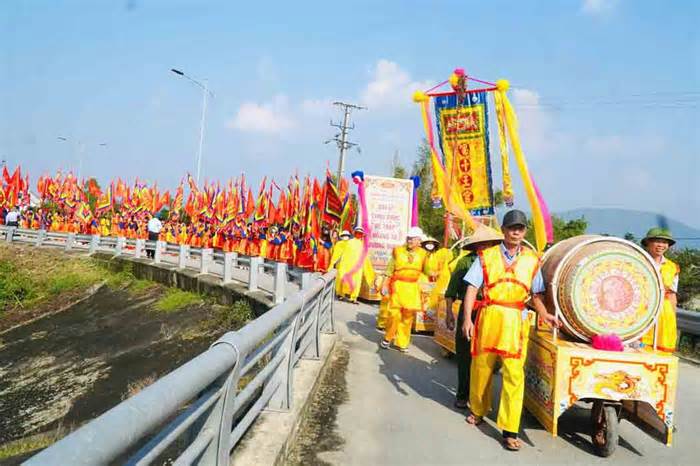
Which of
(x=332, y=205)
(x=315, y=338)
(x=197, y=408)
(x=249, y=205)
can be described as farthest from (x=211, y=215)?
(x=197, y=408)

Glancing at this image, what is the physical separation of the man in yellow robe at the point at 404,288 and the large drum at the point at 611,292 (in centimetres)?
320

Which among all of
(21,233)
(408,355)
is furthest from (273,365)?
(21,233)

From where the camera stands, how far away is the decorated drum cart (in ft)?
13.5

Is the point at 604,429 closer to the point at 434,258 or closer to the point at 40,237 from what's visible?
the point at 434,258

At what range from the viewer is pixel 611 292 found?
4301 millimetres

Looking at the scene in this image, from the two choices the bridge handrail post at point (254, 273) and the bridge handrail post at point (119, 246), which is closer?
the bridge handrail post at point (254, 273)

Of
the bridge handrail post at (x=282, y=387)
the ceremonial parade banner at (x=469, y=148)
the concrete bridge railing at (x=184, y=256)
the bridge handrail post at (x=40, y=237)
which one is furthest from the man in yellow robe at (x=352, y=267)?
the bridge handrail post at (x=40, y=237)

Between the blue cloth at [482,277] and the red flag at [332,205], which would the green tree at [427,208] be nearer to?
the red flag at [332,205]

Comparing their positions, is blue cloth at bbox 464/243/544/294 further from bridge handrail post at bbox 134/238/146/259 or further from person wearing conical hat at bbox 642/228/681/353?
bridge handrail post at bbox 134/238/146/259

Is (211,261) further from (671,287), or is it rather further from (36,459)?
(36,459)

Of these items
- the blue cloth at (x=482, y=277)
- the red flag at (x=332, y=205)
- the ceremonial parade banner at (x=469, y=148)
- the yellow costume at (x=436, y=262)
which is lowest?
the yellow costume at (x=436, y=262)

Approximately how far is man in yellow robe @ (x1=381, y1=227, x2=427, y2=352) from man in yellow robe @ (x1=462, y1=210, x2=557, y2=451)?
9.73 feet

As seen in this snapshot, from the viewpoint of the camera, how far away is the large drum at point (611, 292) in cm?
429

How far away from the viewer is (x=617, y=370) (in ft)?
13.6
